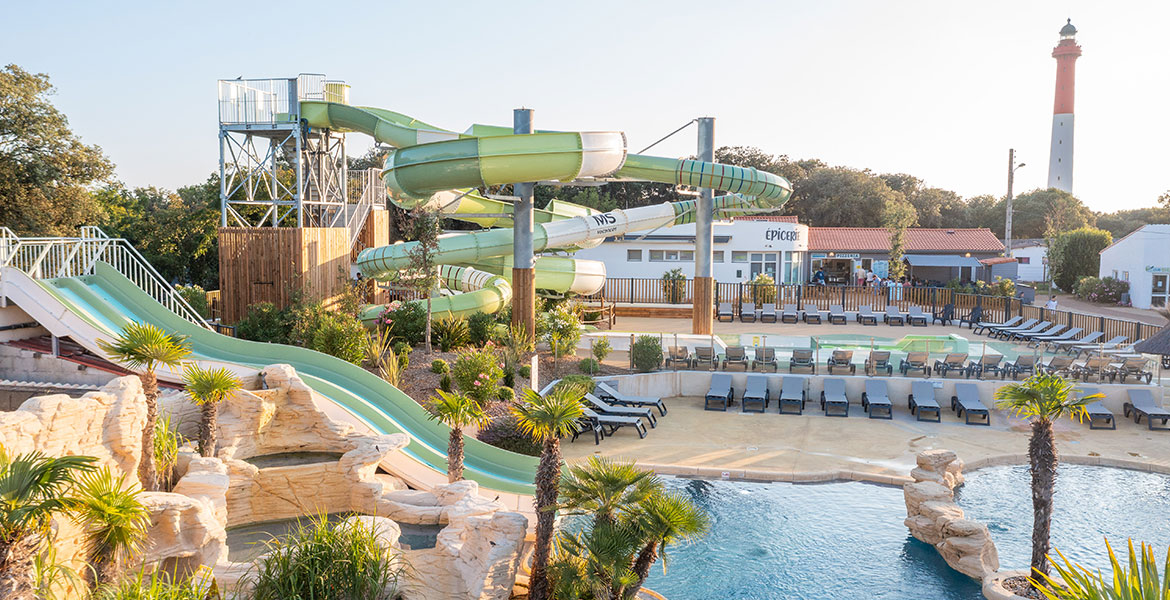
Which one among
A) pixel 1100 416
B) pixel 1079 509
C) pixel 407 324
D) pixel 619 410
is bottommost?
pixel 1079 509

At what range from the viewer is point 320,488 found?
34.4 feet

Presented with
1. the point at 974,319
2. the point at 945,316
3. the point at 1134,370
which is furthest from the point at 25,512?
the point at 945,316

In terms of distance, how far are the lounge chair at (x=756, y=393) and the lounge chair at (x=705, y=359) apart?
3.56 ft

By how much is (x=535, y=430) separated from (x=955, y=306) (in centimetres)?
2600

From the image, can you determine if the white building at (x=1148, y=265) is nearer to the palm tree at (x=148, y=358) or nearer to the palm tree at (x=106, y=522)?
the palm tree at (x=148, y=358)

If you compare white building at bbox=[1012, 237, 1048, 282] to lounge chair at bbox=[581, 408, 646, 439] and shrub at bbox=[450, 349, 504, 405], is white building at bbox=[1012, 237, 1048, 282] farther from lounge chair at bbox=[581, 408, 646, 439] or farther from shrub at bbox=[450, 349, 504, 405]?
shrub at bbox=[450, 349, 504, 405]

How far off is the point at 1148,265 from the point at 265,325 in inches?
1452

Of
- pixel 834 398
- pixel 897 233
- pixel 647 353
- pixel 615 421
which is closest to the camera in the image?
pixel 615 421

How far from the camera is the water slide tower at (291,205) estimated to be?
55.3 feet

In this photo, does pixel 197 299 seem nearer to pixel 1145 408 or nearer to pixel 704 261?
pixel 704 261

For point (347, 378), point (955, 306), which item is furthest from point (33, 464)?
point (955, 306)

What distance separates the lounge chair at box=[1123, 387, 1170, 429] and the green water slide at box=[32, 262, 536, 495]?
12.4 metres

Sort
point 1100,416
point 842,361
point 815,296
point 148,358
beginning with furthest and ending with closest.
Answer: point 815,296 → point 842,361 → point 1100,416 → point 148,358

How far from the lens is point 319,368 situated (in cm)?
1303
